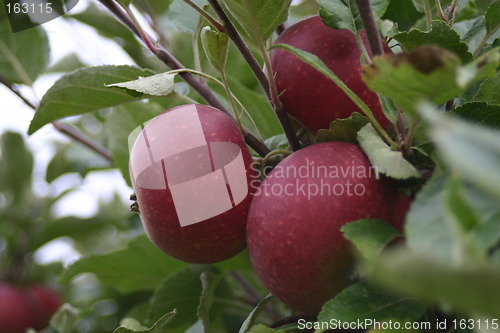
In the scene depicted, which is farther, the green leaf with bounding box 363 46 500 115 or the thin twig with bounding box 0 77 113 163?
the thin twig with bounding box 0 77 113 163

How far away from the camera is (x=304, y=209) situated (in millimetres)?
549

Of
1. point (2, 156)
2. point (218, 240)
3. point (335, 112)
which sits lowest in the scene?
point (2, 156)

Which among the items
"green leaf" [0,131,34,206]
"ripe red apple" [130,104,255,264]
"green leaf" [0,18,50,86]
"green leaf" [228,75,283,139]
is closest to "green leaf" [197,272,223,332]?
"ripe red apple" [130,104,255,264]

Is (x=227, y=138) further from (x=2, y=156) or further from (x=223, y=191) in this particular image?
(x=2, y=156)

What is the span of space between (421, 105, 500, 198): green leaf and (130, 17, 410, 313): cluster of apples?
0.85ft

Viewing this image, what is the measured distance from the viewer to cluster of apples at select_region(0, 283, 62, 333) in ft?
4.58

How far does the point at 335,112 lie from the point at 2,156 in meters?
1.23

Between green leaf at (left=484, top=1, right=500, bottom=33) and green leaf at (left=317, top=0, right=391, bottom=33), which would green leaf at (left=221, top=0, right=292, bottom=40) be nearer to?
green leaf at (left=317, top=0, right=391, bottom=33)

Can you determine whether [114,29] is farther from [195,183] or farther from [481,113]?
[481,113]

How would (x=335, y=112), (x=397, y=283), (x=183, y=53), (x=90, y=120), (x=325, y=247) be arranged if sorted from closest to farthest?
1. (x=397, y=283)
2. (x=325, y=247)
3. (x=335, y=112)
4. (x=183, y=53)
5. (x=90, y=120)

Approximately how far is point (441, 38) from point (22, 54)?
2.29 ft

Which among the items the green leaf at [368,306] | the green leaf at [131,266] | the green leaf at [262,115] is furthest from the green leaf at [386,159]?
the green leaf at [131,266]

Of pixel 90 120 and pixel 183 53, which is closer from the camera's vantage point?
pixel 183 53

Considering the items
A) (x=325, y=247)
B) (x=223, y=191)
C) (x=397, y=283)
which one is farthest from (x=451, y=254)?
(x=223, y=191)
